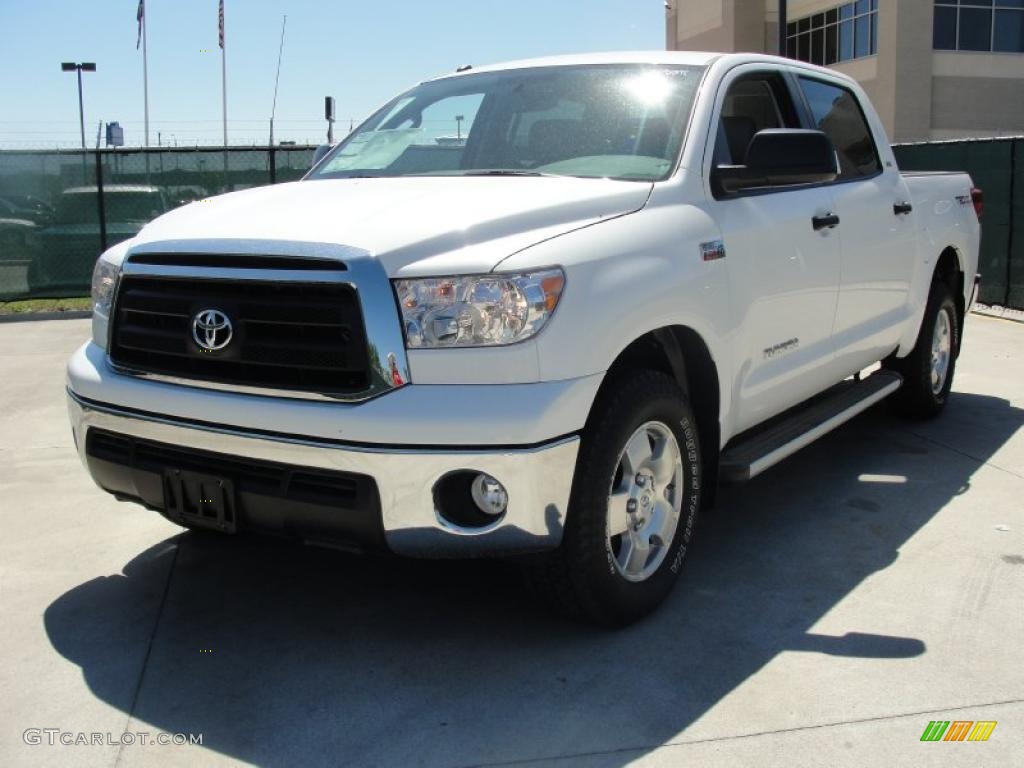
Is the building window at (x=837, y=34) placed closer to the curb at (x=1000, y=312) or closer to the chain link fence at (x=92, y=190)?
the chain link fence at (x=92, y=190)

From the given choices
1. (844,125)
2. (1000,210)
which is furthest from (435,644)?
(1000,210)

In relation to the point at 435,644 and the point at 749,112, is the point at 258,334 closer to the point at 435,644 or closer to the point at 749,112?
the point at 435,644

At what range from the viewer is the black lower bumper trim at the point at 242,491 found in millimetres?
3150

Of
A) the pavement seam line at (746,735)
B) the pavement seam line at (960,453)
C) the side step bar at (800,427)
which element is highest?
the side step bar at (800,427)

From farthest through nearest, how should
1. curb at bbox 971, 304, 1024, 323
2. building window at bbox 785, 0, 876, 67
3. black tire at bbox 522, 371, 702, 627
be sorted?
1. building window at bbox 785, 0, 876, 67
2. curb at bbox 971, 304, 1024, 323
3. black tire at bbox 522, 371, 702, 627

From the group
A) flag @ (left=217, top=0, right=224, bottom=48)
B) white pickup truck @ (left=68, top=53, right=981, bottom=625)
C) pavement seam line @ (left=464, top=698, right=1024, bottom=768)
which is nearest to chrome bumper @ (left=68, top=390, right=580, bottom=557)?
white pickup truck @ (left=68, top=53, right=981, bottom=625)

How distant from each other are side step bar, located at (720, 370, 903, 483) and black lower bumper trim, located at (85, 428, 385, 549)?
1584 millimetres

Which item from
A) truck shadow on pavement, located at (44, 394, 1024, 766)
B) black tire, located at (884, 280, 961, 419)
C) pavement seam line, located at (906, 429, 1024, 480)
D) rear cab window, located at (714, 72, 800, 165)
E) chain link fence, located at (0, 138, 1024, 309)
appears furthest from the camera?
chain link fence, located at (0, 138, 1024, 309)

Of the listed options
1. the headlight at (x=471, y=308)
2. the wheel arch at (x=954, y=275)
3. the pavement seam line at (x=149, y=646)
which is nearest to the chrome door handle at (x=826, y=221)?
the wheel arch at (x=954, y=275)

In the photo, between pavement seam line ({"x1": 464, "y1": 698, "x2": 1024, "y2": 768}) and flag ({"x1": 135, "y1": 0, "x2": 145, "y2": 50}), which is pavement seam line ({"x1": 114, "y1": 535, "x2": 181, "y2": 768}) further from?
flag ({"x1": 135, "y1": 0, "x2": 145, "y2": 50})

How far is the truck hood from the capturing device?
10.4 feet

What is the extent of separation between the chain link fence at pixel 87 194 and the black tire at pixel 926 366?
9.82 metres

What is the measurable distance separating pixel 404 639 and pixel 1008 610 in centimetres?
209

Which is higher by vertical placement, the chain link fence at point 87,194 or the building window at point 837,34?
the building window at point 837,34
